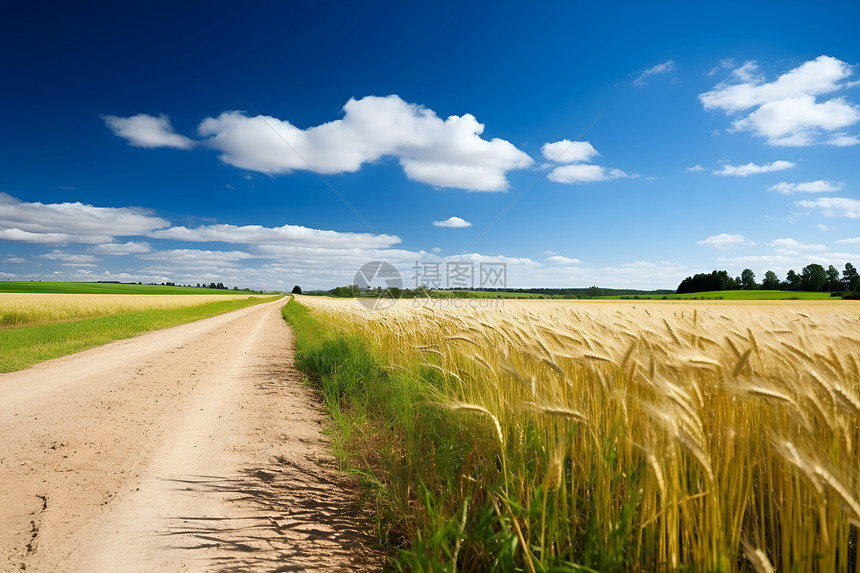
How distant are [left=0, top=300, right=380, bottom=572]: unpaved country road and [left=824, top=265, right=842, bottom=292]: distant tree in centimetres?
8732

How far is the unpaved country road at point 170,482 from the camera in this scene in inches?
100

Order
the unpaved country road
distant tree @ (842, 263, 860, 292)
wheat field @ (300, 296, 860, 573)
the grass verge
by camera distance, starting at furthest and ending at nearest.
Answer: distant tree @ (842, 263, 860, 292)
the unpaved country road
the grass verge
wheat field @ (300, 296, 860, 573)

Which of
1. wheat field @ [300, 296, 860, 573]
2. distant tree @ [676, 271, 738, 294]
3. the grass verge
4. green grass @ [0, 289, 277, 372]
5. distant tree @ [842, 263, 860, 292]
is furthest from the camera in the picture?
distant tree @ [676, 271, 738, 294]

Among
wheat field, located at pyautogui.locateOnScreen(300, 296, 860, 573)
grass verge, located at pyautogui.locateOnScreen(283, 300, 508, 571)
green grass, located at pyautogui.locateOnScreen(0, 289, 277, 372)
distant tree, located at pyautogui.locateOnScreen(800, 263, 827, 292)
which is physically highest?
distant tree, located at pyautogui.locateOnScreen(800, 263, 827, 292)

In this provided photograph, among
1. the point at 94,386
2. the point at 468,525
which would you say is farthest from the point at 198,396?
the point at 468,525

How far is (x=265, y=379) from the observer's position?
8.01m

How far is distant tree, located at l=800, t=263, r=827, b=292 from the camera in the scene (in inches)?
2665

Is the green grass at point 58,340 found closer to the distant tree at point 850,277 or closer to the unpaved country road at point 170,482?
the unpaved country road at point 170,482

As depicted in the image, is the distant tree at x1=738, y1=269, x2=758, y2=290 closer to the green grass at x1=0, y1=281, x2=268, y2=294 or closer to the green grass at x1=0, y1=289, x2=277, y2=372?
the green grass at x1=0, y1=289, x2=277, y2=372

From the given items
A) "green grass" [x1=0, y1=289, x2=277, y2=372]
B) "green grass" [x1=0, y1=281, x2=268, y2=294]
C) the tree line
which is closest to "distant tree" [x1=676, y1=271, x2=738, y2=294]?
the tree line

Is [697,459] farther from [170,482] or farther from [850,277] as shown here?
[850,277]

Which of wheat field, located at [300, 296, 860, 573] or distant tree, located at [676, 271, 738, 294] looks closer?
wheat field, located at [300, 296, 860, 573]

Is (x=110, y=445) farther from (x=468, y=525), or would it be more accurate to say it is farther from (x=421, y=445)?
(x=468, y=525)

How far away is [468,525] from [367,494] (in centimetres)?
119
